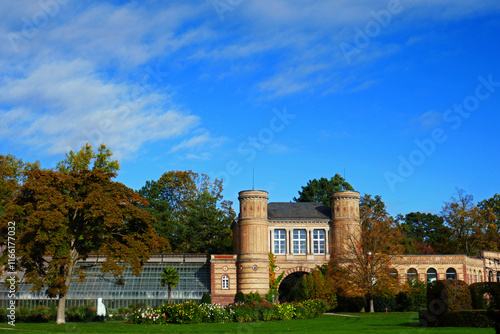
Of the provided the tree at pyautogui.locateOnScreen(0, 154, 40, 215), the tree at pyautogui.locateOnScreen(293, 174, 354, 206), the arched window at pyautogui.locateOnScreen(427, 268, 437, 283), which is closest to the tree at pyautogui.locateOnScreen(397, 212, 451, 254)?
the tree at pyautogui.locateOnScreen(293, 174, 354, 206)

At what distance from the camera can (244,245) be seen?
54656 millimetres

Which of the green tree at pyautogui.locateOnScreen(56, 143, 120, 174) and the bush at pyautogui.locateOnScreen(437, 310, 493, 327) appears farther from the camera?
the green tree at pyautogui.locateOnScreen(56, 143, 120, 174)

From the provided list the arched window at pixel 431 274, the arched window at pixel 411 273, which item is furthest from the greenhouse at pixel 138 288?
the arched window at pixel 431 274

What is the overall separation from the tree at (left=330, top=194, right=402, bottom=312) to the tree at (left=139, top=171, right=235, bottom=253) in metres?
18.9

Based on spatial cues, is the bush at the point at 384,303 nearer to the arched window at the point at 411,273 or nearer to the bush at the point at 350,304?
the bush at the point at 350,304

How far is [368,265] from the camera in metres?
49.8

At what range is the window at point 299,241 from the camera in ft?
188

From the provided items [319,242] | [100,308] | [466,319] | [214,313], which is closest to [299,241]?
[319,242]

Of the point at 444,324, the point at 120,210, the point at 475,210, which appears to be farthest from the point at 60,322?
the point at 475,210

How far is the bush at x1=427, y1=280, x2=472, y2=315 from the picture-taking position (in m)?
28.4

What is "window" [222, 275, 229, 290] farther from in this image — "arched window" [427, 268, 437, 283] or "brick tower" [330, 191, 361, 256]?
"arched window" [427, 268, 437, 283]

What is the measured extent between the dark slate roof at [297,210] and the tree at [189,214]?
11205 millimetres

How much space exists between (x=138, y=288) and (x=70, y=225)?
19.1 metres

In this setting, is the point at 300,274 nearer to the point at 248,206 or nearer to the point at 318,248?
the point at 318,248
